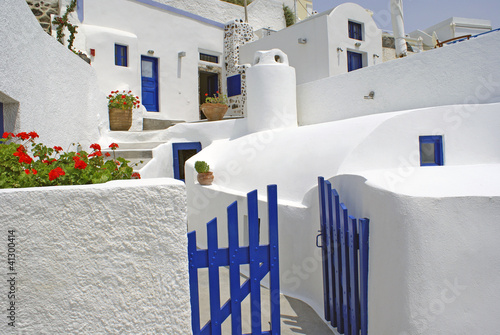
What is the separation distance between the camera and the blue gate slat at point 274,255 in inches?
120

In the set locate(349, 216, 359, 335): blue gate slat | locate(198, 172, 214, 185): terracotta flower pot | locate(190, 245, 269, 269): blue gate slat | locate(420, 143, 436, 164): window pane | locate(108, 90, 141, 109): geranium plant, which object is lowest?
locate(349, 216, 359, 335): blue gate slat

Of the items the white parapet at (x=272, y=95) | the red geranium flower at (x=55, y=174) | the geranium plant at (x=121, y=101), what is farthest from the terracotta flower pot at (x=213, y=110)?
the red geranium flower at (x=55, y=174)

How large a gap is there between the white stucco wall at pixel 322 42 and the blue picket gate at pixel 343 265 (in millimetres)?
8484

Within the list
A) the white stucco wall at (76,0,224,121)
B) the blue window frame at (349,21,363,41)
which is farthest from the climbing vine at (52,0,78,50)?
the blue window frame at (349,21,363,41)

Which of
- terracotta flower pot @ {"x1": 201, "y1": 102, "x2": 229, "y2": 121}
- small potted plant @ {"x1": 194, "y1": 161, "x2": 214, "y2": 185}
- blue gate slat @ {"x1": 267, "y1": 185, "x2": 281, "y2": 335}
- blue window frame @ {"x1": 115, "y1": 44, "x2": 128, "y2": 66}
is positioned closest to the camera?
blue gate slat @ {"x1": 267, "y1": 185, "x2": 281, "y2": 335}

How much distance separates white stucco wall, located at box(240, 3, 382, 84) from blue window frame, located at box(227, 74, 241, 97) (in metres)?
1.45

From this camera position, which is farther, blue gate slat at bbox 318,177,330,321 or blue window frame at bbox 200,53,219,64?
blue window frame at bbox 200,53,219,64

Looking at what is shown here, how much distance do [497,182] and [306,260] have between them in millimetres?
2891

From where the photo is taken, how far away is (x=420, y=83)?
6.95 metres

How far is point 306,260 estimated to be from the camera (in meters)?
5.51

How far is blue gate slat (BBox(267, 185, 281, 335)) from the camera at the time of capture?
3061mm

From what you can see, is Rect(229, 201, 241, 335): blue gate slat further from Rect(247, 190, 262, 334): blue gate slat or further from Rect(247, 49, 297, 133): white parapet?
Rect(247, 49, 297, 133): white parapet

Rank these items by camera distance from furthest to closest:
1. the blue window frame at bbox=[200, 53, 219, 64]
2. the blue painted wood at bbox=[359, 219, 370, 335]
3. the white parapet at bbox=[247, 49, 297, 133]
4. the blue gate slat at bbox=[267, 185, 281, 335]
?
1. the blue window frame at bbox=[200, 53, 219, 64]
2. the white parapet at bbox=[247, 49, 297, 133]
3. the blue painted wood at bbox=[359, 219, 370, 335]
4. the blue gate slat at bbox=[267, 185, 281, 335]

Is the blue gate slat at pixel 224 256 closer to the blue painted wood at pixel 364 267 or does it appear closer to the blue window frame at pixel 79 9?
the blue painted wood at pixel 364 267
